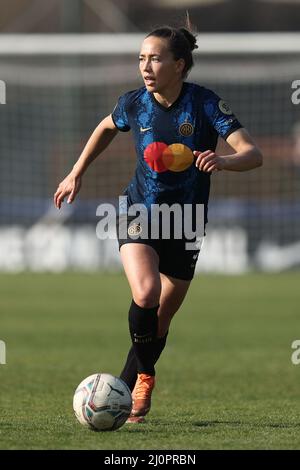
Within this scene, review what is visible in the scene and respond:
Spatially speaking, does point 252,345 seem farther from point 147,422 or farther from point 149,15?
point 149,15

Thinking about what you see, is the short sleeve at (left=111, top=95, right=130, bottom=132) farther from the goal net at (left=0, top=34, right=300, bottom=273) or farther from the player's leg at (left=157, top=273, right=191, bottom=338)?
the goal net at (left=0, top=34, right=300, bottom=273)

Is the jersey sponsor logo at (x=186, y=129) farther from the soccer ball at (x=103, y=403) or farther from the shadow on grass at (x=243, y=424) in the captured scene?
the shadow on grass at (x=243, y=424)

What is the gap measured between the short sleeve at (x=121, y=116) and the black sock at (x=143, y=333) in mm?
1108

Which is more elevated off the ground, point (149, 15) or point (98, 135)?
point (149, 15)

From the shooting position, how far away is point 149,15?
40.3m

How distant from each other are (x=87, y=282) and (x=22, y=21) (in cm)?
2193

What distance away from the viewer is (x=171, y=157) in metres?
6.73

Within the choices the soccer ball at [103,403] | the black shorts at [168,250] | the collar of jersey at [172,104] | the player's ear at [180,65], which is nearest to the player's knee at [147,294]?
the black shorts at [168,250]

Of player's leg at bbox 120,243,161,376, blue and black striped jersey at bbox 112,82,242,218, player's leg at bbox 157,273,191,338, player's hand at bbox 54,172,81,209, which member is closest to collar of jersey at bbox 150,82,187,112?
blue and black striped jersey at bbox 112,82,242,218

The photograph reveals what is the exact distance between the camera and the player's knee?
648cm

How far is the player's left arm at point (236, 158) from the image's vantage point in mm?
6129

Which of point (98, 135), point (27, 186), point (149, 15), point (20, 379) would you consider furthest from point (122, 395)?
point (149, 15)

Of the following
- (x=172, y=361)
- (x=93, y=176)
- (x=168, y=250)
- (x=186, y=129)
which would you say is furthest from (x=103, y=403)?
(x=93, y=176)

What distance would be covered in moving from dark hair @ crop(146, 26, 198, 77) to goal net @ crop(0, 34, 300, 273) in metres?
13.7
